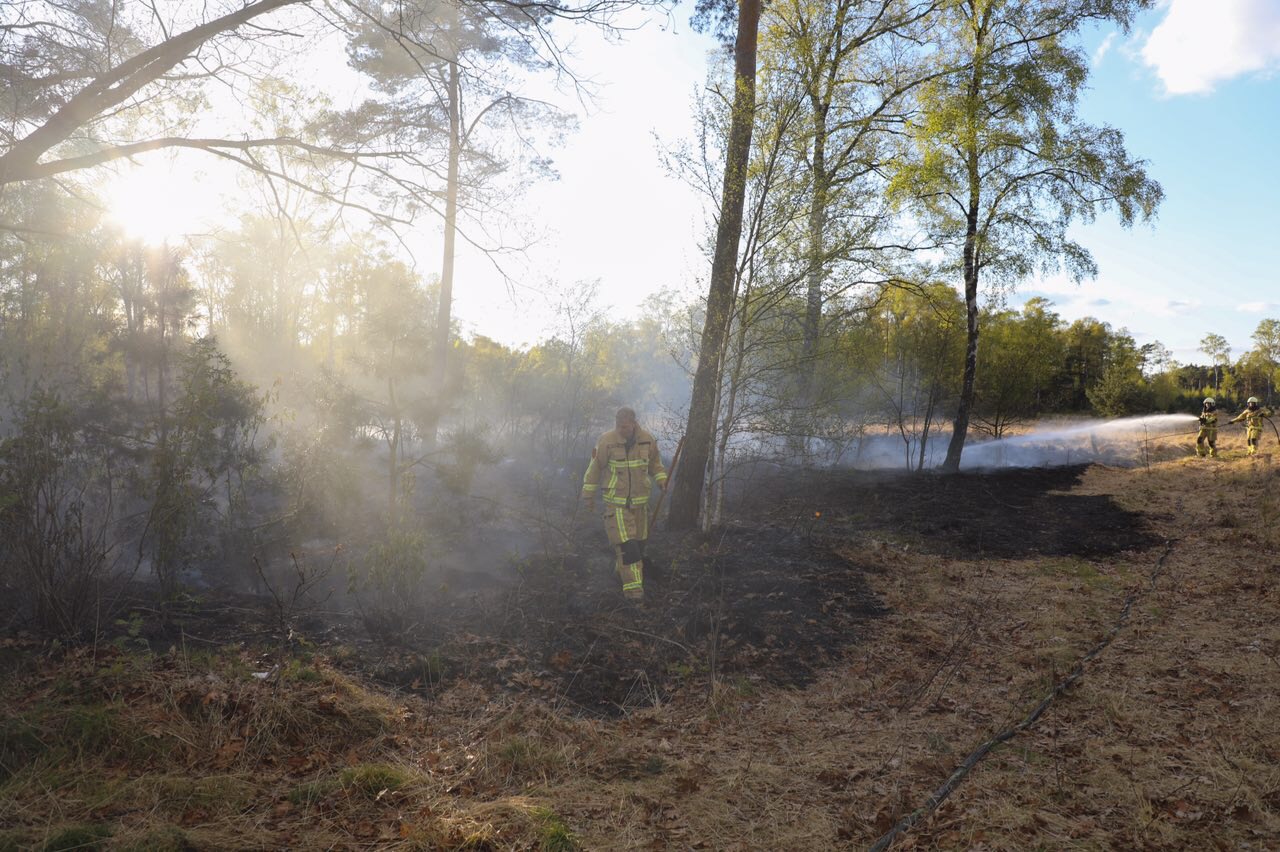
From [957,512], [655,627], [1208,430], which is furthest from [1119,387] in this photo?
[655,627]

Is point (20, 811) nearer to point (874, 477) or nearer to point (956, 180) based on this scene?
point (874, 477)

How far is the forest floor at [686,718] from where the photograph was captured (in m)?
3.27

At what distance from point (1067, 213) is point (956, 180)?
8.50ft

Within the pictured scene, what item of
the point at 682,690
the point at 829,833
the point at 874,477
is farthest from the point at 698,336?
the point at 874,477

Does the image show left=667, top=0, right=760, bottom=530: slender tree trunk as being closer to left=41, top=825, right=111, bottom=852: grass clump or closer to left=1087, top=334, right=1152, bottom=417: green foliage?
left=41, top=825, right=111, bottom=852: grass clump

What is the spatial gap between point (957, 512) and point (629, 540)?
7.78 meters

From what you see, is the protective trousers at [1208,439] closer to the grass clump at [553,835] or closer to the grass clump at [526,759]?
the grass clump at [526,759]

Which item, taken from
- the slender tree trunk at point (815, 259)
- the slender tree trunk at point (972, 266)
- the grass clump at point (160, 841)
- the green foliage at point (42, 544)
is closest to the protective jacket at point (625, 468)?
the slender tree trunk at point (815, 259)

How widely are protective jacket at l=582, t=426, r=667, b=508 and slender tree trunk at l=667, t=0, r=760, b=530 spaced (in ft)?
5.53

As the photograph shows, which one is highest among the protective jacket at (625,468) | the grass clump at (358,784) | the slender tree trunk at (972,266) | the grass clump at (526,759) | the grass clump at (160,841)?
the slender tree trunk at (972,266)

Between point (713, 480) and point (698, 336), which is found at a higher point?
point (698, 336)

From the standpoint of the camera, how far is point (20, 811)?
301cm

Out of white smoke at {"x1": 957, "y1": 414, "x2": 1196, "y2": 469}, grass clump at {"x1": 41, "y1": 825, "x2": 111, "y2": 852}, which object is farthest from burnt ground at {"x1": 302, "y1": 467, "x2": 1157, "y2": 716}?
white smoke at {"x1": 957, "y1": 414, "x2": 1196, "y2": 469}

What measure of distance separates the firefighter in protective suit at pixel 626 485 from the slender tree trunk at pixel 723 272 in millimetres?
1696
